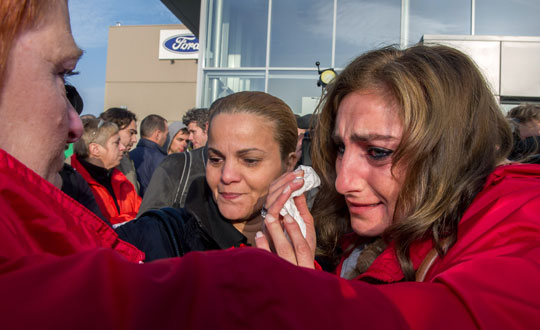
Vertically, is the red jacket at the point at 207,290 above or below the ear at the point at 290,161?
below

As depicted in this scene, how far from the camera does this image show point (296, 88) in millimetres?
9516

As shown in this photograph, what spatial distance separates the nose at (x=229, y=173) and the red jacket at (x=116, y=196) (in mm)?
1995

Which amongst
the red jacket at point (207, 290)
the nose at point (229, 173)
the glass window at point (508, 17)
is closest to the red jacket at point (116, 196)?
the nose at point (229, 173)

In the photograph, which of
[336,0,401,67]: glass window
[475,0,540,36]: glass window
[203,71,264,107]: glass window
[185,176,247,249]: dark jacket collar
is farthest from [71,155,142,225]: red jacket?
[475,0,540,36]: glass window

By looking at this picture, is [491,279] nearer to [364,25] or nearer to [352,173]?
[352,173]

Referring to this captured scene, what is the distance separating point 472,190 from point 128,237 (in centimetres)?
154

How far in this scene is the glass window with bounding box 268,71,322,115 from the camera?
932cm

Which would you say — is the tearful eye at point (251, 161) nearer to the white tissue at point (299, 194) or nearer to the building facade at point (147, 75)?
the white tissue at point (299, 194)

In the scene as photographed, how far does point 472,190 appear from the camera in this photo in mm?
1252

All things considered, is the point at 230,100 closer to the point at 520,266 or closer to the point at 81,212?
the point at 81,212

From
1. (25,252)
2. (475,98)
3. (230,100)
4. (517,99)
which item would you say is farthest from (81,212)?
(517,99)

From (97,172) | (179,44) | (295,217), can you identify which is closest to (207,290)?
(295,217)

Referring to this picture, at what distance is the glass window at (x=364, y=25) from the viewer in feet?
30.9

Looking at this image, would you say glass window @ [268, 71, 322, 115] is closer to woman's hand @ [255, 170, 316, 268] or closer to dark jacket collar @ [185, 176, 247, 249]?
dark jacket collar @ [185, 176, 247, 249]
